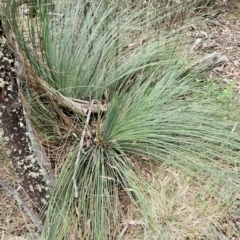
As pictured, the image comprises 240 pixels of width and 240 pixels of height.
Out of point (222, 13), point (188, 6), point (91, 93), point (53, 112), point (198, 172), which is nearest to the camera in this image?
point (198, 172)

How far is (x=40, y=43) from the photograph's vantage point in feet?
5.82

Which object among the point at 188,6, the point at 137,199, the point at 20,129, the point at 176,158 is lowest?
the point at 137,199

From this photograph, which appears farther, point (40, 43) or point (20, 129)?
point (40, 43)

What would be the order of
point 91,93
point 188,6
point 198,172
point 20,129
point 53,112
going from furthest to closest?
1. point 188,6
2. point 91,93
3. point 53,112
4. point 198,172
5. point 20,129

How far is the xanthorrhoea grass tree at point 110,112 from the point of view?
1446 mm

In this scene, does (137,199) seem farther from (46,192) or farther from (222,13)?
(222,13)

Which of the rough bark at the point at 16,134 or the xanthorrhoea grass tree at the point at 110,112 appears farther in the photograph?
the xanthorrhoea grass tree at the point at 110,112

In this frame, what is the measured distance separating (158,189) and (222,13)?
208cm

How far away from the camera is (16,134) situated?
4.37ft

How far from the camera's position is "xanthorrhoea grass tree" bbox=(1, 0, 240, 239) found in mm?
1446

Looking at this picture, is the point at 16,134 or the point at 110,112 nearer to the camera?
the point at 16,134

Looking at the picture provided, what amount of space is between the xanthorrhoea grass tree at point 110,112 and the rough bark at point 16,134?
0.23ft

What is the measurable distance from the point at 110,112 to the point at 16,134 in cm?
44

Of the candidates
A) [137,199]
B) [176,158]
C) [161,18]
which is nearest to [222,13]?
[161,18]
